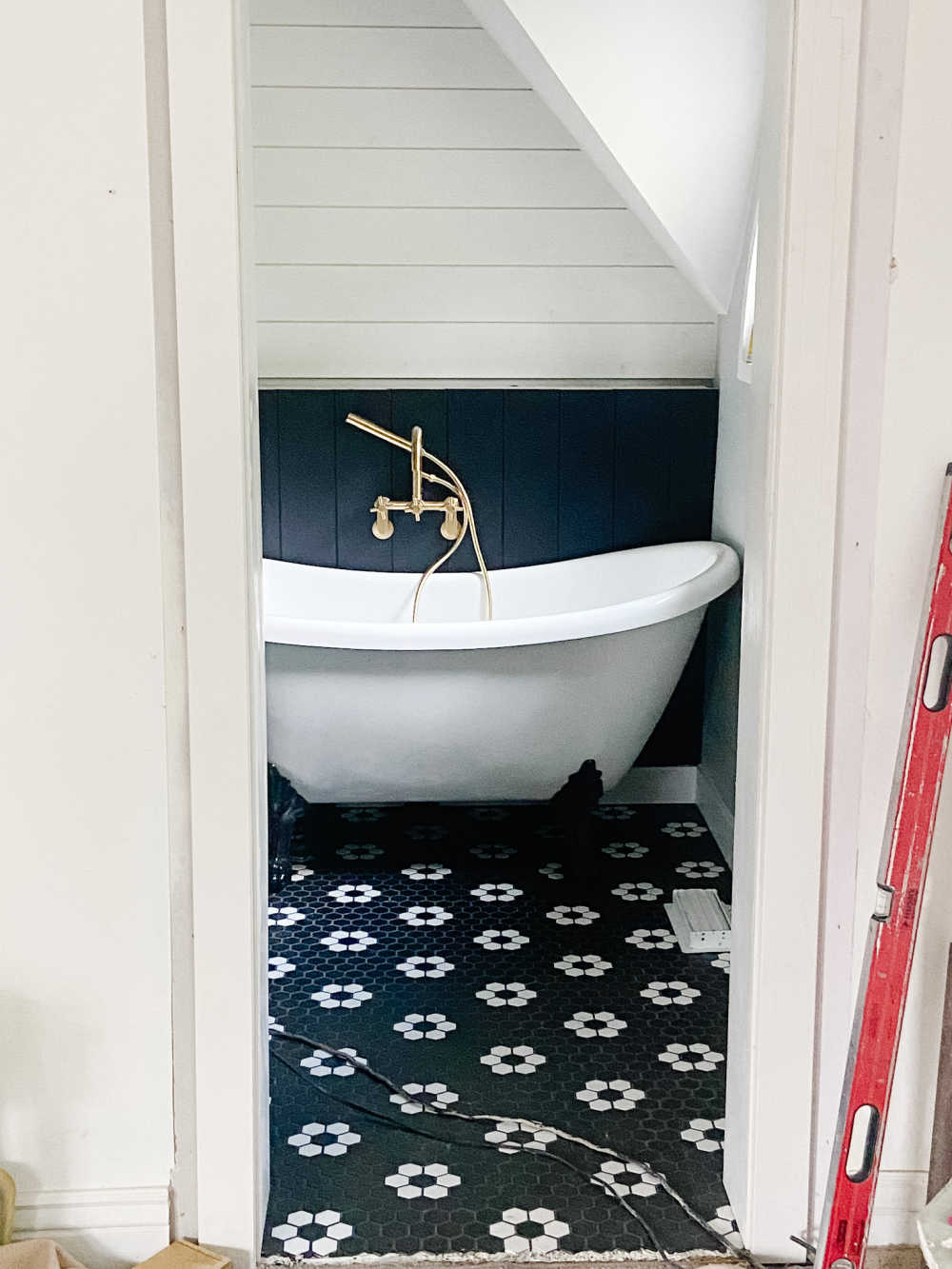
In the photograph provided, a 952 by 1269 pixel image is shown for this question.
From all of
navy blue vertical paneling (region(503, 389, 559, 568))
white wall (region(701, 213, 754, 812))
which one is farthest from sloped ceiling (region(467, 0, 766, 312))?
navy blue vertical paneling (region(503, 389, 559, 568))

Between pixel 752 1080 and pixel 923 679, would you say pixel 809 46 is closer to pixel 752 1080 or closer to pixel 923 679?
pixel 923 679

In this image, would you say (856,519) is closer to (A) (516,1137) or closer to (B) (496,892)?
(A) (516,1137)

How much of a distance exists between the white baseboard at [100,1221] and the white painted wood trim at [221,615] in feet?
0.25

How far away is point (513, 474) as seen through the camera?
3893 millimetres

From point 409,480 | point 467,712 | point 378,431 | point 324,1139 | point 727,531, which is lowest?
point 324,1139

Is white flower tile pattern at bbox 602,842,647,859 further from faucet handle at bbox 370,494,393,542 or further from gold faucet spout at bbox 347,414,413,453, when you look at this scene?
gold faucet spout at bbox 347,414,413,453

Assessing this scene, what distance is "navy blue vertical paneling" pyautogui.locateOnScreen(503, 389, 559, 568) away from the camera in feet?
12.7

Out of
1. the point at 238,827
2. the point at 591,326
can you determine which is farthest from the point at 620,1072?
the point at 591,326

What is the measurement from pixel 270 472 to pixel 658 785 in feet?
4.69

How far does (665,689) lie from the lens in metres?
3.49

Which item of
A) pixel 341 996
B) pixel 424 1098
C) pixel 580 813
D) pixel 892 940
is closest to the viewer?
pixel 892 940

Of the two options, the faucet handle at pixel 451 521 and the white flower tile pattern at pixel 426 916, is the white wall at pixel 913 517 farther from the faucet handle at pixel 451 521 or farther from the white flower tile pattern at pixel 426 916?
the faucet handle at pixel 451 521

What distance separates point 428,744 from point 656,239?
148cm

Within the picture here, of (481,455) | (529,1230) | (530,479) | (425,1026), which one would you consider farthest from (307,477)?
(529,1230)
